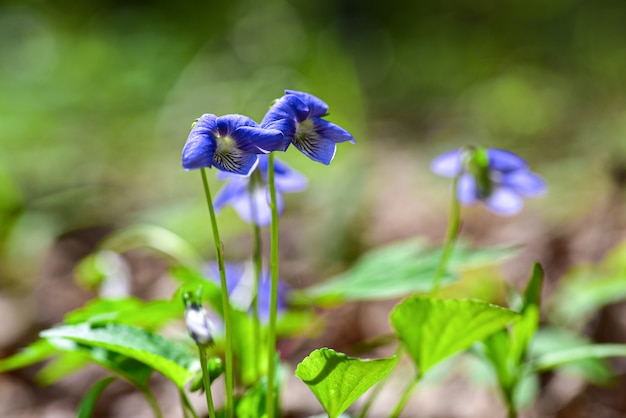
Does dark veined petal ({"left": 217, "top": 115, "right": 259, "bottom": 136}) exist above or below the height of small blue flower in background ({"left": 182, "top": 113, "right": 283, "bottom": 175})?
above

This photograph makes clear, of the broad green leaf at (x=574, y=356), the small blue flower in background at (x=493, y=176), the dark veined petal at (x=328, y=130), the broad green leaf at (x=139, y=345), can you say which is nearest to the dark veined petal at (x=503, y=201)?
the small blue flower in background at (x=493, y=176)

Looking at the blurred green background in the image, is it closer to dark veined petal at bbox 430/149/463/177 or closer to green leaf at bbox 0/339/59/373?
dark veined petal at bbox 430/149/463/177

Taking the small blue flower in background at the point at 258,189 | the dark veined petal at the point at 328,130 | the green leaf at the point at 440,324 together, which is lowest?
the green leaf at the point at 440,324

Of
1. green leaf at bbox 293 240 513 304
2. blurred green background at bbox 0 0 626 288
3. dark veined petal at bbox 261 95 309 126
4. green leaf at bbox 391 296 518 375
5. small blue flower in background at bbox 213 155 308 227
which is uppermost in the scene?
blurred green background at bbox 0 0 626 288

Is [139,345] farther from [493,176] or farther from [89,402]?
[493,176]

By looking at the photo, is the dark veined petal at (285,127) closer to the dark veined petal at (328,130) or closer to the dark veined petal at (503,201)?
the dark veined petal at (328,130)

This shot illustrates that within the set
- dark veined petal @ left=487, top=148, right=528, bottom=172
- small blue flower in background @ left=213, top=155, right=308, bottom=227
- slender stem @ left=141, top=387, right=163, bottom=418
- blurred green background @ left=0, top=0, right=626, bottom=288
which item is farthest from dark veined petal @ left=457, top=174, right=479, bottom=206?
blurred green background @ left=0, top=0, right=626, bottom=288

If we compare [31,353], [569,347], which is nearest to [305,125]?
[31,353]
